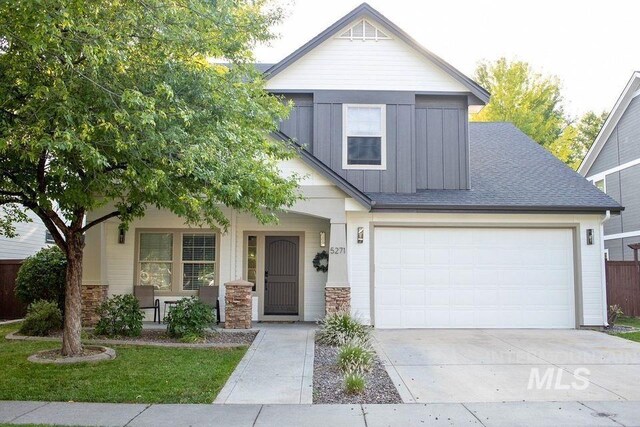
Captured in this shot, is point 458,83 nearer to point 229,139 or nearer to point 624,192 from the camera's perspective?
point 229,139

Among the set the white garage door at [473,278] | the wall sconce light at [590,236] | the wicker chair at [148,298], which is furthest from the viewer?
the wicker chair at [148,298]

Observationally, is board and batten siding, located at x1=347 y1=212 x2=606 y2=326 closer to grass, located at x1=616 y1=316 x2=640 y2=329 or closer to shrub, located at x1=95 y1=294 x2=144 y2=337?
grass, located at x1=616 y1=316 x2=640 y2=329

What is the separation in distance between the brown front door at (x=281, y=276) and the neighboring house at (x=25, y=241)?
26.8ft

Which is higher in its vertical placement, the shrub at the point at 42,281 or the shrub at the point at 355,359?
the shrub at the point at 42,281

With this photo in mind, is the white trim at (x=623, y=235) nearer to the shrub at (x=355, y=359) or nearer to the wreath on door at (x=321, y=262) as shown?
the wreath on door at (x=321, y=262)

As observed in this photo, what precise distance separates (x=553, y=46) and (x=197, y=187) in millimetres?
23552

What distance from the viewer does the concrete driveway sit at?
690 centimetres

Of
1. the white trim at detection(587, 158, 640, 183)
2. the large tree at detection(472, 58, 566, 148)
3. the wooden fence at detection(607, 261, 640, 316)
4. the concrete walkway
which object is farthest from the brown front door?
the large tree at detection(472, 58, 566, 148)

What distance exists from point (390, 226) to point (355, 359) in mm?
4994

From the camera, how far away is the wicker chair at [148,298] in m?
12.7

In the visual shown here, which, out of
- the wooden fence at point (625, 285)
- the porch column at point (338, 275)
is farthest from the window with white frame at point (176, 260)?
the wooden fence at point (625, 285)

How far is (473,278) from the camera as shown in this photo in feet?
40.9

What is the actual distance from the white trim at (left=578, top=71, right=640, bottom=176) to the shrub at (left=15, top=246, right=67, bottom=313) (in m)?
18.9

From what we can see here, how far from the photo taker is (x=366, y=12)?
1344 cm
